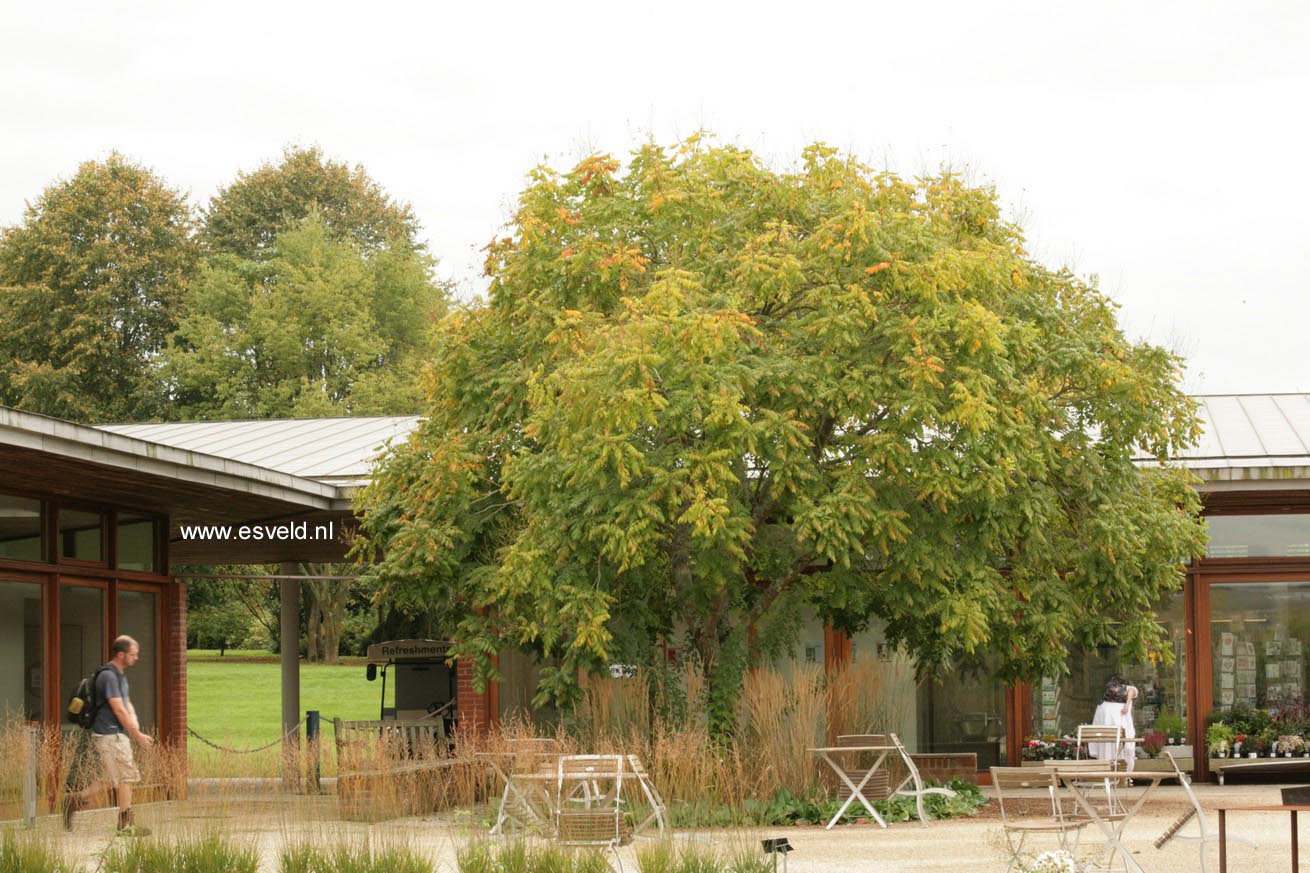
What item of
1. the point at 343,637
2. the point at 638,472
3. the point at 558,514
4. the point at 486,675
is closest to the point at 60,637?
the point at 486,675

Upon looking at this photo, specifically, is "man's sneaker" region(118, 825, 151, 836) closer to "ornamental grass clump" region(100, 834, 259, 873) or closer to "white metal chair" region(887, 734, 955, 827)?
"ornamental grass clump" region(100, 834, 259, 873)

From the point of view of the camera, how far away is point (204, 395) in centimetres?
3884

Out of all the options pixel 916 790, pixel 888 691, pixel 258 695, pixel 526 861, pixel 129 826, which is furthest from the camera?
pixel 258 695

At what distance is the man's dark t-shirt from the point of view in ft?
42.0

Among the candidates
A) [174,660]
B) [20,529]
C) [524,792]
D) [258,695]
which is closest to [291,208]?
[258,695]

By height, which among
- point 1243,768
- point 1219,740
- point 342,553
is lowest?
point 1243,768

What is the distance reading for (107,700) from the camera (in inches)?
504

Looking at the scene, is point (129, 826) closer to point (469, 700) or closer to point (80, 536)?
point (80, 536)

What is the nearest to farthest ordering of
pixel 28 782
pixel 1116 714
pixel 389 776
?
pixel 28 782 → pixel 389 776 → pixel 1116 714

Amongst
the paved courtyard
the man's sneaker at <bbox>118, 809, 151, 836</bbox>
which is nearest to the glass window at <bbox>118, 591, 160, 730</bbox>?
the paved courtyard

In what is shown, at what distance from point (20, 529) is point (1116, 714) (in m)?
10.2

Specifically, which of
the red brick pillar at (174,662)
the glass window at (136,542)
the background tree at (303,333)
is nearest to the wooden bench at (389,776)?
the glass window at (136,542)

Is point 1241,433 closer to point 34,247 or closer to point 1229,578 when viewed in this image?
point 1229,578

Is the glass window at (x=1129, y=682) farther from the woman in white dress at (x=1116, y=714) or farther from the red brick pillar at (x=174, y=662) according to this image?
the red brick pillar at (x=174, y=662)
